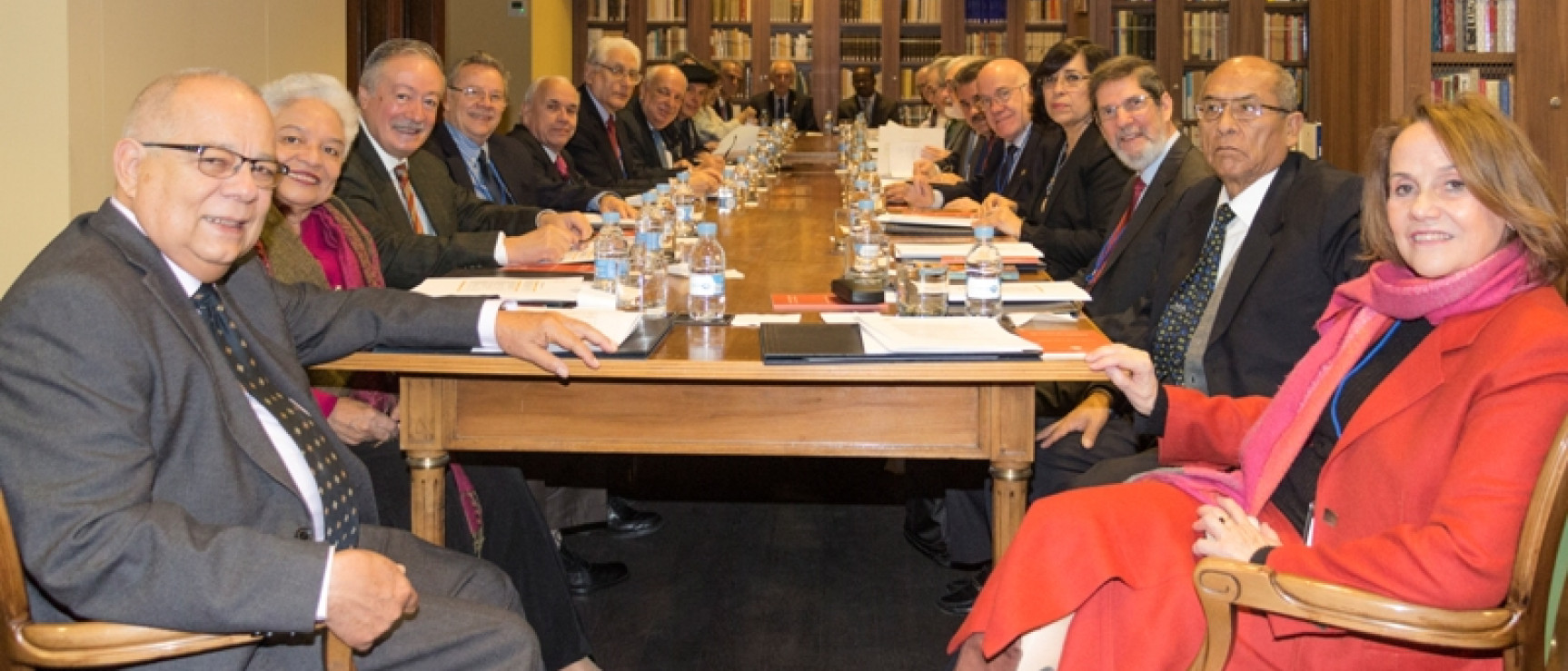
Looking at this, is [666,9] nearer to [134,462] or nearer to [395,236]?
[395,236]

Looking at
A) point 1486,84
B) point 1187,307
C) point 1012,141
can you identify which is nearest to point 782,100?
point 1012,141

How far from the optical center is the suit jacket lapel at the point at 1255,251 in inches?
108

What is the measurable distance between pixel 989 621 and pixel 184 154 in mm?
1191

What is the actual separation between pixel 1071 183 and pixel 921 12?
8186 mm

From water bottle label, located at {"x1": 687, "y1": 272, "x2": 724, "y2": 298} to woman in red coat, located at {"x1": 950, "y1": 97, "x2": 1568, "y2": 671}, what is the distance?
0.85 m

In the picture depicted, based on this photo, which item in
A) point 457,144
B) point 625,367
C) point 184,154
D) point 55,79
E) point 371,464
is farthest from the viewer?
point 457,144

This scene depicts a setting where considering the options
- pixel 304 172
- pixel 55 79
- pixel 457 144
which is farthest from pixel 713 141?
pixel 304 172

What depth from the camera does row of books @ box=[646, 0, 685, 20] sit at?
12344 millimetres

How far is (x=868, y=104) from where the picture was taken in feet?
39.5

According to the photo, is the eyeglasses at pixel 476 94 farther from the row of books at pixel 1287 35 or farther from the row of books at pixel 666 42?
the row of books at pixel 1287 35

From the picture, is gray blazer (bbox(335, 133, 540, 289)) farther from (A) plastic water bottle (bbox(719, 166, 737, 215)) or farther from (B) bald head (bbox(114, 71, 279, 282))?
(A) plastic water bottle (bbox(719, 166, 737, 215))

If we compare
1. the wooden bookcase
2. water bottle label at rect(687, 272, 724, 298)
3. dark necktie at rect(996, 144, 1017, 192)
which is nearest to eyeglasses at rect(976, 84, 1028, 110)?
dark necktie at rect(996, 144, 1017, 192)

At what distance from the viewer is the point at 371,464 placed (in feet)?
9.26

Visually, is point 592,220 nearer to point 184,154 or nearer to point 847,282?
point 847,282
